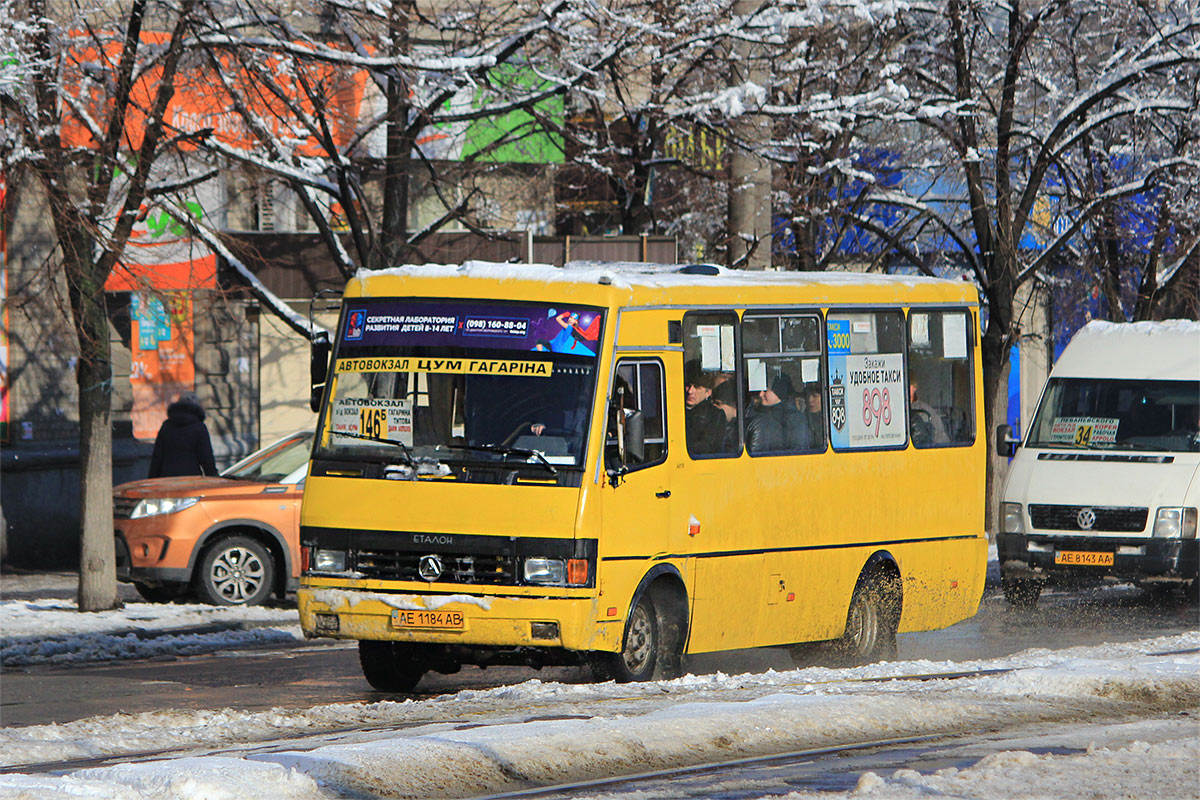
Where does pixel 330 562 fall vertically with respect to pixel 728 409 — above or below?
below

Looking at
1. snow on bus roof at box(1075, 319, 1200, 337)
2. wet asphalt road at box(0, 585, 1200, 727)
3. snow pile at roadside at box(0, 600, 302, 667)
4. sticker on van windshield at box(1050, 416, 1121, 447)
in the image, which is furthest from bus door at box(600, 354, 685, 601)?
snow on bus roof at box(1075, 319, 1200, 337)

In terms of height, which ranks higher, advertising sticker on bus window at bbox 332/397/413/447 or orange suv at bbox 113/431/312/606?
advertising sticker on bus window at bbox 332/397/413/447

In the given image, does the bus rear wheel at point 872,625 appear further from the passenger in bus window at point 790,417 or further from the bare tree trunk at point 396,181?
the bare tree trunk at point 396,181

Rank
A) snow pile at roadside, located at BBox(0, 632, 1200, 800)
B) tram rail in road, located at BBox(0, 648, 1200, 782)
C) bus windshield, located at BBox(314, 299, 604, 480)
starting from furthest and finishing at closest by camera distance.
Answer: bus windshield, located at BBox(314, 299, 604, 480)
tram rail in road, located at BBox(0, 648, 1200, 782)
snow pile at roadside, located at BBox(0, 632, 1200, 800)

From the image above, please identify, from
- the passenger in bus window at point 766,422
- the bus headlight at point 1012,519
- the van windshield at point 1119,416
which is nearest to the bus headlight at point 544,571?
the passenger in bus window at point 766,422

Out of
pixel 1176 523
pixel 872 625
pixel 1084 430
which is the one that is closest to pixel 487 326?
pixel 872 625

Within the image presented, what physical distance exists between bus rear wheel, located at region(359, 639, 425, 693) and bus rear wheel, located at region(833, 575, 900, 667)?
3034mm

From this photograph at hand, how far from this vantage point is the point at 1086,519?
16484 mm

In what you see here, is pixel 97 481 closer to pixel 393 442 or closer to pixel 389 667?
pixel 389 667

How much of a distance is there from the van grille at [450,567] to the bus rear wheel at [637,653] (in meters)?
0.79

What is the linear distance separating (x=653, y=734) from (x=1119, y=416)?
1038 cm

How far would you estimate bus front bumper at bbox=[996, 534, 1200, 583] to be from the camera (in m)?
16.2

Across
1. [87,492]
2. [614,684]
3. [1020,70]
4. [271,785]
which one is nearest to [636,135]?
[1020,70]

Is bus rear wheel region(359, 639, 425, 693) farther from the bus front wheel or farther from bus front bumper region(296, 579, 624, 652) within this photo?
the bus front wheel
